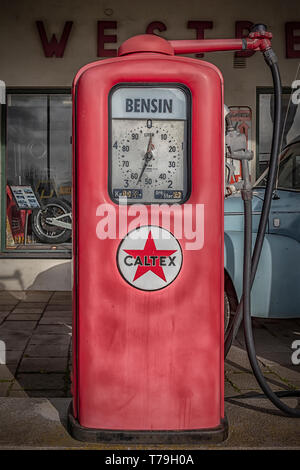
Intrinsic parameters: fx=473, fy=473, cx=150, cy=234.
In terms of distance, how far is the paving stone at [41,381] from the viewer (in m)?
3.09

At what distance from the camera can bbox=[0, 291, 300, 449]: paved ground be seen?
2.33 m

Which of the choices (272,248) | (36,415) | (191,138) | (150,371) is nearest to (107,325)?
(150,371)

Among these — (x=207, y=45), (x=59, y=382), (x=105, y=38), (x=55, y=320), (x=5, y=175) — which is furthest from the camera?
(x=5, y=175)

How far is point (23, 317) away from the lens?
5086 millimetres

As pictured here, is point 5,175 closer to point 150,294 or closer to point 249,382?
point 249,382

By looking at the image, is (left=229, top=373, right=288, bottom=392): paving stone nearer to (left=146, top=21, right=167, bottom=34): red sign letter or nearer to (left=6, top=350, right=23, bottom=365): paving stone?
(left=6, top=350, right=23, bottom=365): paving stone

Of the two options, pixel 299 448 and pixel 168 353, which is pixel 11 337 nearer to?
pixel 168 353

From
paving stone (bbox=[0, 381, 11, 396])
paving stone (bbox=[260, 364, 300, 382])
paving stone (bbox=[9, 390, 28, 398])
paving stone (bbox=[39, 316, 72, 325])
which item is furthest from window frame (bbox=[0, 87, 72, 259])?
paving stone (bbox=[260, 364, 300, 382])

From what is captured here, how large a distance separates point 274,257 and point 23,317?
2.76m

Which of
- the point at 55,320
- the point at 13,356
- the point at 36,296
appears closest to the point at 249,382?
the point at 13,356

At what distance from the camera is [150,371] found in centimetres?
220

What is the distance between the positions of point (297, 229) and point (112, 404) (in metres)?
2.49

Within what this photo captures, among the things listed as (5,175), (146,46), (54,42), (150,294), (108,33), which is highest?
(108,33)

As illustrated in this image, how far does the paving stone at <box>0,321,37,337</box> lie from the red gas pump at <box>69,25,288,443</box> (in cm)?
259
